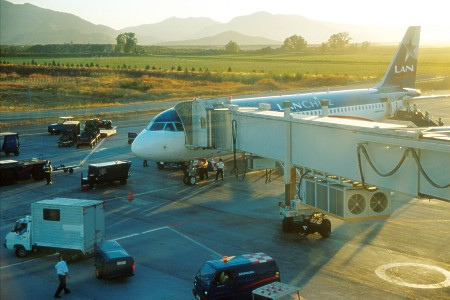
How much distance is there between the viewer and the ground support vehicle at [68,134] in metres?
60.5

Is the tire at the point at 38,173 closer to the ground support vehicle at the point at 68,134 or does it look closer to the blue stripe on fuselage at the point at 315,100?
the ground support vehicle at the point at 68,134

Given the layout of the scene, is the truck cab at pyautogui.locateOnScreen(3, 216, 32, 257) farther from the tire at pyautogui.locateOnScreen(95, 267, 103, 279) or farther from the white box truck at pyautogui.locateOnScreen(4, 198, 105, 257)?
the tire at pyautogui.locateOnScreen(95, 267, 103, 279)

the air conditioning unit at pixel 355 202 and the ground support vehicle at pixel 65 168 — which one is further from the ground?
the air conditioning unit at pixel 355 202

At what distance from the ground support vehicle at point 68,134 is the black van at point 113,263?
37632mm

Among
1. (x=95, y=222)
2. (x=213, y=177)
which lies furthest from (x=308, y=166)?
(x=213, y=177)

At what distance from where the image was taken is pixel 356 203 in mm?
24875

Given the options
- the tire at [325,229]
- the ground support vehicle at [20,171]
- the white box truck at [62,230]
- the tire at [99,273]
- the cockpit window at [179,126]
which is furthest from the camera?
the ground support vehicle at [20,171]

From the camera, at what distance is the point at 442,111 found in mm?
84875

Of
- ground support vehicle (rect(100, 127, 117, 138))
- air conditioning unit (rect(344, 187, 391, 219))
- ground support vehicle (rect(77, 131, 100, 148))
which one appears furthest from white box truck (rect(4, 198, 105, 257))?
ground support vehicle (rect(100, 127, 117, 138))

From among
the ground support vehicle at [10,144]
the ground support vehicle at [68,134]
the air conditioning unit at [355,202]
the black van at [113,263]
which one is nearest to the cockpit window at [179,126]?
the black van at [113,263]

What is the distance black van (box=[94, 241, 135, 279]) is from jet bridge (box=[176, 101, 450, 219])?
354 inches

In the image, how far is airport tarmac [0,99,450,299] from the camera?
917 inches

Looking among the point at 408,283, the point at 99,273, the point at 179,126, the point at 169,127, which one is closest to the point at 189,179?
the point at 179,126

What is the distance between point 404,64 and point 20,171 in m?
38.3
